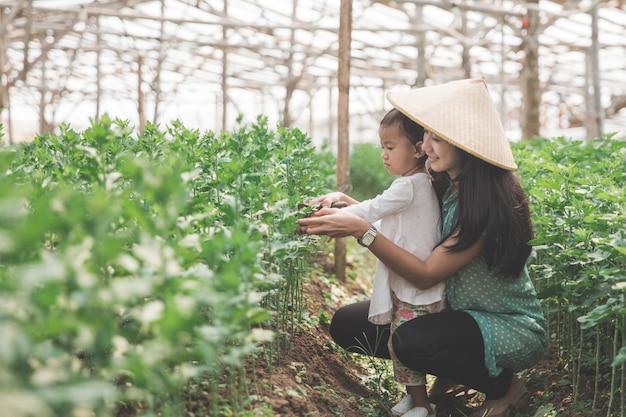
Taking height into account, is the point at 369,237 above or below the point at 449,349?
above

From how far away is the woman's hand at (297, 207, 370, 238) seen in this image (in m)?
2.81

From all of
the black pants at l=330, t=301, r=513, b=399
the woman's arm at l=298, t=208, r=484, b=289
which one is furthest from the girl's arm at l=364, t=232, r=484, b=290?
the black pants at l=330, t=301, r=513, b=399

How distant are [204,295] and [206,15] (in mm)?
17439

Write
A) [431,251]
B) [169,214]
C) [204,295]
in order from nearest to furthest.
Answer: [204,295] < [169,214] < [431,251]

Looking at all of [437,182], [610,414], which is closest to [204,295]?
[437,182]

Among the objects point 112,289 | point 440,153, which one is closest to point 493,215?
point 440,153

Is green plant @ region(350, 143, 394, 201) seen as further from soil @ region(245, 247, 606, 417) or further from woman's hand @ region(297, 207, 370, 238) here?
woman's hand @ region(297, 207, 370, 238)

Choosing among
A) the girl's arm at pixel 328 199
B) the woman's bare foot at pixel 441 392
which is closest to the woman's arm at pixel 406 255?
the girl's arm at pixel 328 199

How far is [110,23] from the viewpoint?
18.5m

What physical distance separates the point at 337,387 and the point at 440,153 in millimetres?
1236

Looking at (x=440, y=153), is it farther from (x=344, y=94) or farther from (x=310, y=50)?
(x=310, y=50)

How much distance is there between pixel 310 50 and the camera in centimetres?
1373

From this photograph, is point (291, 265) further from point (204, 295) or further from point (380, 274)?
point (204, 295)

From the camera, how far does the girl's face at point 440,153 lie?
2.93 m
